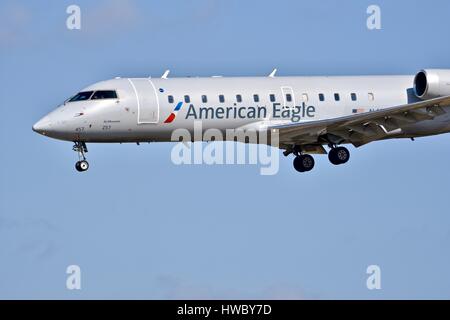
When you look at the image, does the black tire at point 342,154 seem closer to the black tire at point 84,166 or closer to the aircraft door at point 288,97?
the aircraft door at point 288,97

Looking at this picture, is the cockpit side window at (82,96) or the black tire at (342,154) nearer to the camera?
the cockpit side window at (82,96)

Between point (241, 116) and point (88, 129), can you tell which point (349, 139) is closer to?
point (241, 116)

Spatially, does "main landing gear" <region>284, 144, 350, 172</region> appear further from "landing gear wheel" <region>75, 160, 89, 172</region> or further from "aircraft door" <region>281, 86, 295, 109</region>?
"landing gear wheel" <region>75, 160, 89, 172</region>

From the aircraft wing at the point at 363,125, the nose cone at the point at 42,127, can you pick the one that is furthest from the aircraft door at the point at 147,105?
the aircraft wing at the point at 363,125

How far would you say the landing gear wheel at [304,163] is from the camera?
61750mm

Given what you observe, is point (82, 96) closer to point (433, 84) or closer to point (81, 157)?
point (81, 157)

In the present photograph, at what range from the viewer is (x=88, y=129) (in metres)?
58.9

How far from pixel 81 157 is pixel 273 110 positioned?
7.08 meters

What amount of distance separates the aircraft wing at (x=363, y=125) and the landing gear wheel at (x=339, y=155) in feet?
1.22

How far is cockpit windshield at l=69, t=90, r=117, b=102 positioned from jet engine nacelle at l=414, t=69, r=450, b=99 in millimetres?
11322
